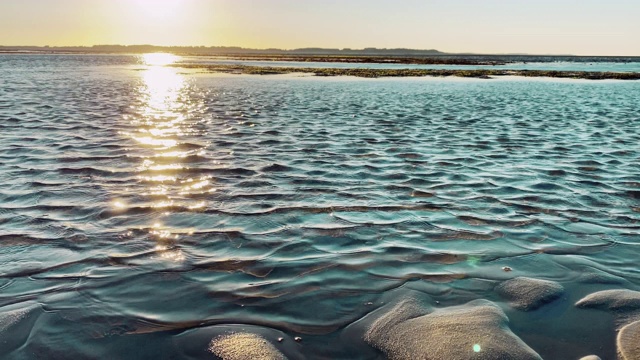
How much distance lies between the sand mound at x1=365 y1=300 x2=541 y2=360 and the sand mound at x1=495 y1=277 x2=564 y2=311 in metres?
0.35

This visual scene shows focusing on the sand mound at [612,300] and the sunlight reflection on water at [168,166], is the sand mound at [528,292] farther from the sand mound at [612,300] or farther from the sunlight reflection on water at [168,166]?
the sunlight reflection on water at [168,166]

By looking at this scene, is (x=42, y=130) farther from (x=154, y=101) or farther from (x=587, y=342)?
(x=587, y=342)

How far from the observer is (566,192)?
9633mm

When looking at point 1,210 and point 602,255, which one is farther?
point 1,210

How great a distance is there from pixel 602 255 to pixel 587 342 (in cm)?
253

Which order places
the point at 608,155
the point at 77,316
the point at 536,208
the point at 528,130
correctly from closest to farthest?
1. the point at 77,316
2. the point at 536,208
3. the point at 608,155
4. the point at 528,130

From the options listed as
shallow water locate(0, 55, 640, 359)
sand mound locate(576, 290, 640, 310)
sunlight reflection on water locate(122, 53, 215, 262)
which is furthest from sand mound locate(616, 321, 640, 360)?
sunlight reflection on water locate(122, 53, 215, 262)

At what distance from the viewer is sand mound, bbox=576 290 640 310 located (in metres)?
5.15

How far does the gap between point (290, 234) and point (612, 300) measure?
159 inches

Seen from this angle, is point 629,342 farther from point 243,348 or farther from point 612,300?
point 243,348

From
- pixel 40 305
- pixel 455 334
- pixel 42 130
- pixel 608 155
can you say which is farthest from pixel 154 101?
pixel 455 334

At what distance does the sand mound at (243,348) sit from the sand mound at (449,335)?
91 cm

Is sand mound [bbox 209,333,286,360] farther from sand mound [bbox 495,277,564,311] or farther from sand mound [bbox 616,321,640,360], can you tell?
sand mound [bbox 616,321,640,360]

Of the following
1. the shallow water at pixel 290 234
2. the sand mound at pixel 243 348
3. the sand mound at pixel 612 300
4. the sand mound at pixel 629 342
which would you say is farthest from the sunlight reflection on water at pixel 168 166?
the sand mound at pixel 629 342
